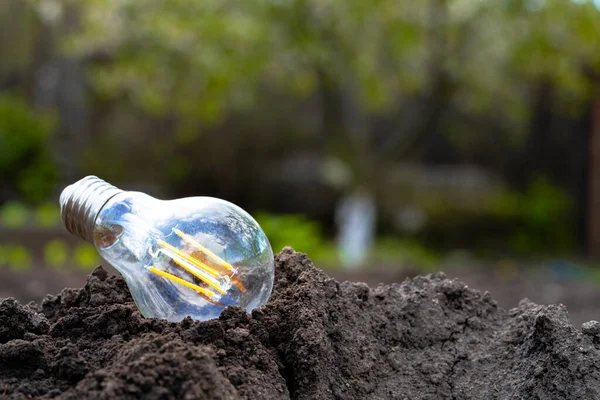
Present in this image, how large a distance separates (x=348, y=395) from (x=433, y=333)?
48 centimetres

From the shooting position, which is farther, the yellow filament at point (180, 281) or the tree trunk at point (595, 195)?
the tree trunk at point (595, 195)

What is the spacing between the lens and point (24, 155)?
1274cm

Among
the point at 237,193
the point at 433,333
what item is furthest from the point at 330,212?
the point at 433,333

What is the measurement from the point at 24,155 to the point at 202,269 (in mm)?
11419

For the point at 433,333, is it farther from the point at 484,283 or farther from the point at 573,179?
the point at 573,179

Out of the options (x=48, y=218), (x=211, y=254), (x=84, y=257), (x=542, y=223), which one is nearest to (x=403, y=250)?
(x=542, y=223)

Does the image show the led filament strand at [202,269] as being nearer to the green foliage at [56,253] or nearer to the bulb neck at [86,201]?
the bulb neck at [86,201]

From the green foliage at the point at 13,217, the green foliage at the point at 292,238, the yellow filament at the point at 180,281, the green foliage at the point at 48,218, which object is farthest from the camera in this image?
the green foliage at the point at 292,238

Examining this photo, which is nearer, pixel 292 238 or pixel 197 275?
pixel 197 275

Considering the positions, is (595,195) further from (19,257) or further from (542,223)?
(19,257)

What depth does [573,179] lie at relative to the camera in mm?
16156

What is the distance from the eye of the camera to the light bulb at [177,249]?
2.22 metres

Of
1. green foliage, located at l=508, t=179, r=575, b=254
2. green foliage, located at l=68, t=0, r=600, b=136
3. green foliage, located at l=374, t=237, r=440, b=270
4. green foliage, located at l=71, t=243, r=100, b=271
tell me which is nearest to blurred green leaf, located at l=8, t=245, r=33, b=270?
green foliage, located at l=71, t=243, r=100, b=271

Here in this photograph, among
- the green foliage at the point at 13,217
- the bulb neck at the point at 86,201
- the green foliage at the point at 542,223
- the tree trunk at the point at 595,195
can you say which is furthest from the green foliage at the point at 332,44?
the bulb neck at the point at 86,201
